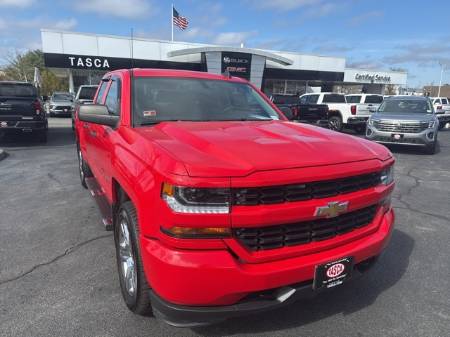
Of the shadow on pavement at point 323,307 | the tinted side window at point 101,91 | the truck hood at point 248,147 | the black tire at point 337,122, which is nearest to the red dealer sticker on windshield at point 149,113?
the truck hood at point 248,147

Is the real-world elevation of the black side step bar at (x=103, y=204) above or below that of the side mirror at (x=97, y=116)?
below

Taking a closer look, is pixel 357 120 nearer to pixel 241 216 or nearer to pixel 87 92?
pixel 87 92

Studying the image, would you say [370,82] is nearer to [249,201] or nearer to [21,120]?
[21,120]

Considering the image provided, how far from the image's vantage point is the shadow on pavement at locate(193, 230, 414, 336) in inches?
104

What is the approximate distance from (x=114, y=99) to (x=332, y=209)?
2631mm

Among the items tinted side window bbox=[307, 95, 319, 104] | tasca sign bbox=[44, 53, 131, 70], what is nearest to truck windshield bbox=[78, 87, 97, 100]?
tinted side window bbox=[307, 95, 319, 104]

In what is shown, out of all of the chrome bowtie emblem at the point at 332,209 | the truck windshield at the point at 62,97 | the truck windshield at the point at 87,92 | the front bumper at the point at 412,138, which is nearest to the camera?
the chrome bowtie emblem at the point at 332,209

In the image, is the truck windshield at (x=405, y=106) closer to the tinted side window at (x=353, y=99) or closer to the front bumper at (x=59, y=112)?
Result: the tinted side window at (x=353, y=99)

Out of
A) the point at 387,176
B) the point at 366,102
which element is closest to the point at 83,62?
the point at 366,102

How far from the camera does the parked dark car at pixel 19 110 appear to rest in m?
11.1

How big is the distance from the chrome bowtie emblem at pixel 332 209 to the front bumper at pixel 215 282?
276 mm

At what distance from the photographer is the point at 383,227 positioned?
9.12 ft

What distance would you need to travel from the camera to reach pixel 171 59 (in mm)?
28484

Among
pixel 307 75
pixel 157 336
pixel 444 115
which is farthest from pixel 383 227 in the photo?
pixel 307 75
